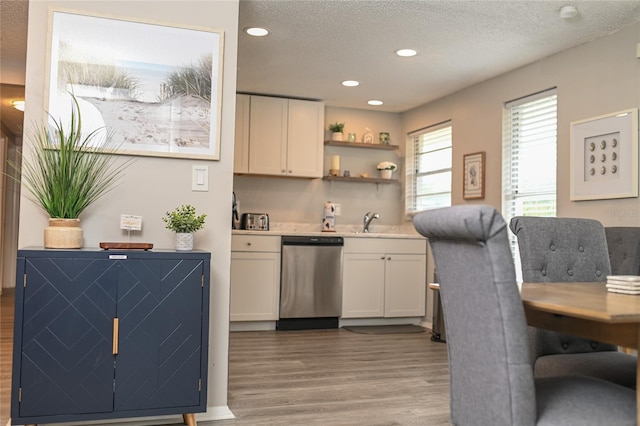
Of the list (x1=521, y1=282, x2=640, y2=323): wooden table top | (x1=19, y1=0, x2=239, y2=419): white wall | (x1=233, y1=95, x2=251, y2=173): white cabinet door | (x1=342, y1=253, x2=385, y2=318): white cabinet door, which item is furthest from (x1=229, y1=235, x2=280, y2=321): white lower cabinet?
(x1=521, y1=282, x2=640, y2=323): wooden table top

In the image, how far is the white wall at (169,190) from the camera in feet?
8.66

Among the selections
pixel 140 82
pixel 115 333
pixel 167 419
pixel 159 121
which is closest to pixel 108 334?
pixel 115 333

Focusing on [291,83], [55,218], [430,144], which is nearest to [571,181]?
[430,144]

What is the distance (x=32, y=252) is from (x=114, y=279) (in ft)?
1.10

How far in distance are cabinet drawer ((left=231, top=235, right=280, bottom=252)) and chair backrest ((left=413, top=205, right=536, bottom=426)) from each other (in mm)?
3677

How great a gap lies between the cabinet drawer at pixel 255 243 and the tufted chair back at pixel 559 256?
3.19 m

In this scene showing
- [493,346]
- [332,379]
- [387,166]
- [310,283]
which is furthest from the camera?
[387,166]

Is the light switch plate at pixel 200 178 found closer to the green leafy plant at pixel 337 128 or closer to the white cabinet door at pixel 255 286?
the white cabinet door at pixel 255 286

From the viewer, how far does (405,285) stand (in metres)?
5.70

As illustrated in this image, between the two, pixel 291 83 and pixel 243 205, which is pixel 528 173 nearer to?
pixel 291 83

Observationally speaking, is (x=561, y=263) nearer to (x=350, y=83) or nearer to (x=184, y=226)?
(x=184, y=226)

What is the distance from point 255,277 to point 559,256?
3285mm

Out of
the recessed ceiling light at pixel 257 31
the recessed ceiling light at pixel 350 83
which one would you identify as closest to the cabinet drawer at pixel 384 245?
the recessed ceiling light at pixel 350 83

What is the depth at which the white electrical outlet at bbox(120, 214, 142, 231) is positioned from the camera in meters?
2.65
